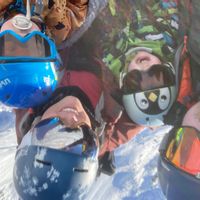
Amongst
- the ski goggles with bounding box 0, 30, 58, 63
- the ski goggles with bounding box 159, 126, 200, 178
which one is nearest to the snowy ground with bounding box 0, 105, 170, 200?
the ski goggles with bounding box 159, 126, 200, 178

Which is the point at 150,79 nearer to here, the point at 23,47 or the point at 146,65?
the point at 146,65

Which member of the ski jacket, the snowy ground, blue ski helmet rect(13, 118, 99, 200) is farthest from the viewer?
the snowy ground

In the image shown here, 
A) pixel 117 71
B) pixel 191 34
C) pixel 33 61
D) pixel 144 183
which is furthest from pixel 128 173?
pixel 33 61

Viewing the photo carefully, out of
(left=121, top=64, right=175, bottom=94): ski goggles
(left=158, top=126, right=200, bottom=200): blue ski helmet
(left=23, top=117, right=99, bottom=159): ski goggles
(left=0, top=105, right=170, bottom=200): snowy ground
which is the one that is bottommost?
(left=0, top=105, right=170, bottom=200): snowy ground

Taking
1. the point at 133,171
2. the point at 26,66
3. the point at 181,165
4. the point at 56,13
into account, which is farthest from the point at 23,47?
the point at 133,171

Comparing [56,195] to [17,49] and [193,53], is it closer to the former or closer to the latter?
[17,49]

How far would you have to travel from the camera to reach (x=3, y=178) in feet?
7.09

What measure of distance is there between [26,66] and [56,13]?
0.21 meters

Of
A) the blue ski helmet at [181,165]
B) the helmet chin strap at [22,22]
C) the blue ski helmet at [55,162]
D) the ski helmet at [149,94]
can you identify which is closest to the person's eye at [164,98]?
the ski helmet at [149,94]

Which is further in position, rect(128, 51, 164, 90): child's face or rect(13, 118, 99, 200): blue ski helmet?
rect(128, 51, 164, 90): child's face

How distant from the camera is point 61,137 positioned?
0.92 meters

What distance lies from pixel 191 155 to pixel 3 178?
1439 mm

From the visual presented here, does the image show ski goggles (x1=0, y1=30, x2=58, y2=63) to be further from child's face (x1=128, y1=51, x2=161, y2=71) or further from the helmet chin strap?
child's face (x1=128, y1=51, x2=161, y2=71)

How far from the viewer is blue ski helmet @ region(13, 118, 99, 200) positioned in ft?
2.95
